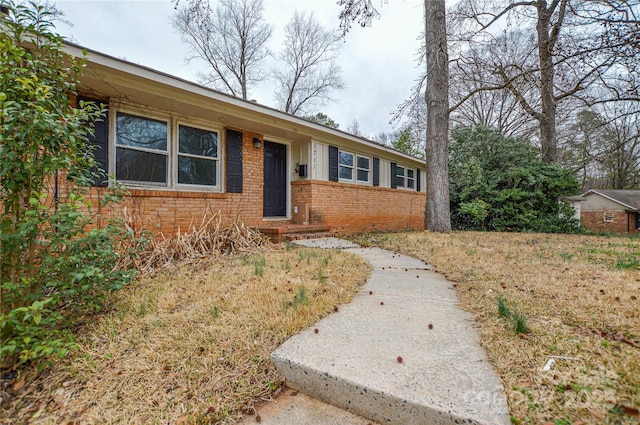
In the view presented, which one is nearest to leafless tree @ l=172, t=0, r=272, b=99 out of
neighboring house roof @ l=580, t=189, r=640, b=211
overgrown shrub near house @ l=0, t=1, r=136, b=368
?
overgrown shrub near house @ l=0, t=1, r=136, b=368

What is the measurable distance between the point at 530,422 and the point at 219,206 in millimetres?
5931

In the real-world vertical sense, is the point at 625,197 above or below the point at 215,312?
above

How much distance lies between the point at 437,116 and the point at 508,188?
15.0ft

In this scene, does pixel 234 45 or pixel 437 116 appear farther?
pixel 234 45

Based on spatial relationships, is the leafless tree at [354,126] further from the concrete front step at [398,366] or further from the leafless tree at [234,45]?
the concrete front step at [398,366]

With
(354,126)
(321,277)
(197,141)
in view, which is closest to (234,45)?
(354,126)

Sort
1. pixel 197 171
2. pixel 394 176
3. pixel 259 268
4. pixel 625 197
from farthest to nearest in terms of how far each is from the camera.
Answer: pixel 625 197
pixel 394 176
pixel 197 171
pixel 259 268

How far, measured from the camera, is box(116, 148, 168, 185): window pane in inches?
200

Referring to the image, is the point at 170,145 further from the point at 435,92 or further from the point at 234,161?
the point at 435,92

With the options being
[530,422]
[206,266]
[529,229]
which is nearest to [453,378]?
[530,422]

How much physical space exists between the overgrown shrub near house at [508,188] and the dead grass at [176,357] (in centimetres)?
931

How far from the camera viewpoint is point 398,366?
5.10ft

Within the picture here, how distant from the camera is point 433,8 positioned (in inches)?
317

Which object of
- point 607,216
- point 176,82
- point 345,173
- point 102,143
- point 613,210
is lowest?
point 607,216
